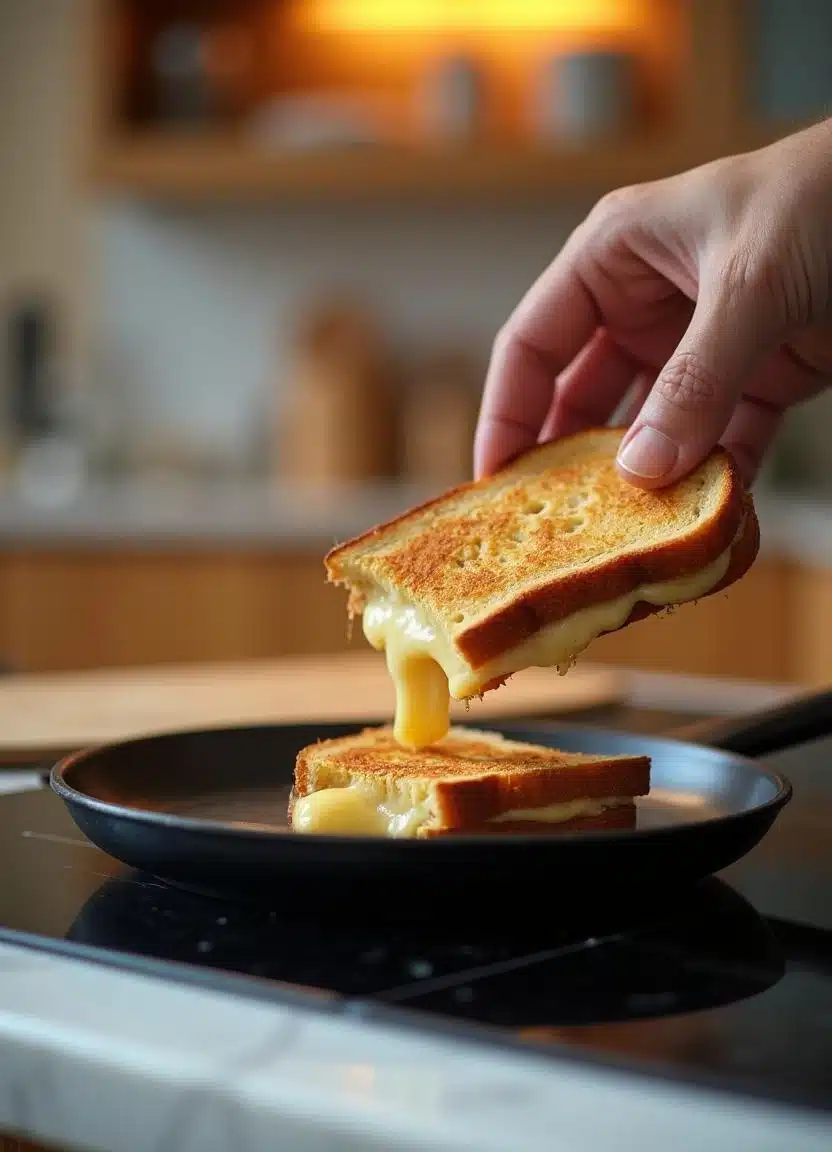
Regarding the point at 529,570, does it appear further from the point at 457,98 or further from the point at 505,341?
the point at 457,98

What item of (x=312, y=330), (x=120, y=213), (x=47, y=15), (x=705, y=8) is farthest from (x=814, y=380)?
(x=47, y=15)

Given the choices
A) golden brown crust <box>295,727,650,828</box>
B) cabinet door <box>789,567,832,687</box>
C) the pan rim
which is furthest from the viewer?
cabinet door <box>789,567,832,687</box>

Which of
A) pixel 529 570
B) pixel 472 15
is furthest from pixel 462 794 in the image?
pixel 472 15

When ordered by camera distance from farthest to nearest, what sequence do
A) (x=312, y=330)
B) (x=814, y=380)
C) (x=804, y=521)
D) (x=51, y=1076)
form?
1. (x=312, y=330)
2. (x=804, y=521)
3. (x=814, y=380)
4. (x=51, y=1076)

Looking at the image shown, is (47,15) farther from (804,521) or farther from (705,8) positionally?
(804,521)

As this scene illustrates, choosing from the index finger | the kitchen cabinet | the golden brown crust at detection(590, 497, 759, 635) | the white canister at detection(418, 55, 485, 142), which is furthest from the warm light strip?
the golden brown crust at detection(590, 497, 759, 635)

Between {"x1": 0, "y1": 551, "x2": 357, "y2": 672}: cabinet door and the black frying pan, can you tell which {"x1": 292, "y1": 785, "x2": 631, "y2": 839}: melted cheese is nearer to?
the black frying pan

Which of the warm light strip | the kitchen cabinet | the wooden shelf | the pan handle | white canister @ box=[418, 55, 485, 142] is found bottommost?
the kitchen cabinet
